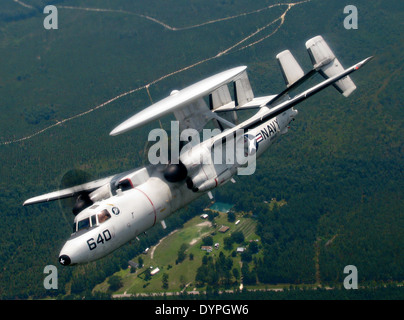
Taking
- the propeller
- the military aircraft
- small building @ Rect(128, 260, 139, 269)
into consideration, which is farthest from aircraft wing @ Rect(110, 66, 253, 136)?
small building @ Rect(128, 260, 139, 269)

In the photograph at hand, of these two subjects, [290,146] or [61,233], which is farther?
[290,146]

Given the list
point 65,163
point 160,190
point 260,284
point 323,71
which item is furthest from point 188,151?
point 65,163

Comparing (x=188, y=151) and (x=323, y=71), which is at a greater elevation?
(x=323, y=71)

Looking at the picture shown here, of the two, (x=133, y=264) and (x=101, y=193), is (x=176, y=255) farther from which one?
(x=101, y=193)

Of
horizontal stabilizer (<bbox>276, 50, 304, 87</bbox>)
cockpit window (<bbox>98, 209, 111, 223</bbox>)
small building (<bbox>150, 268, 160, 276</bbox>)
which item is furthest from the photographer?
small building (<bbox>150, 268, 160, 276</bbox>)

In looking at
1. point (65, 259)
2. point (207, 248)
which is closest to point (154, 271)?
point (207, 248)

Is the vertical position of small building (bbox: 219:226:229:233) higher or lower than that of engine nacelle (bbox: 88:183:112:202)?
lower

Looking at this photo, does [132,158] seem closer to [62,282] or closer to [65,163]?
[65,163]

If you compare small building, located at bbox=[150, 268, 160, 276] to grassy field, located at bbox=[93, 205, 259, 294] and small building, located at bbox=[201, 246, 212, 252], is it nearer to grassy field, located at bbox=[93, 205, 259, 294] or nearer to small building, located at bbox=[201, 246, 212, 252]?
grassy field, located at bbox=[93, 205, 259, 294]
